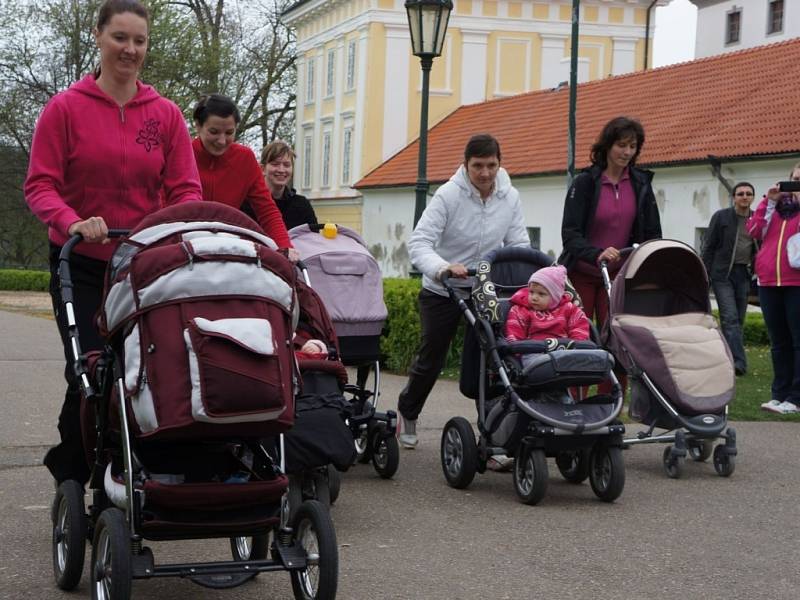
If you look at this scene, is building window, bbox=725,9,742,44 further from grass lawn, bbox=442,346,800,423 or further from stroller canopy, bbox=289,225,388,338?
stroller canopy, bbox=289,225,388,338

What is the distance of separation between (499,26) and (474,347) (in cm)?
4494

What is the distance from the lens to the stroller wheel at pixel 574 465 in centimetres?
799

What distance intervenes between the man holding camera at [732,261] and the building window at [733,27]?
49640 millimetres

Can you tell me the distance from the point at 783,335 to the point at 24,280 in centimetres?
4030

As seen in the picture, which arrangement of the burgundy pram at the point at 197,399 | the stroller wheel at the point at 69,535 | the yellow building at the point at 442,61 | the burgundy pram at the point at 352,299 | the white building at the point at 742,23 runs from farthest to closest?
1. the white building at the point at 742,23
2. the yellow building at the point at 442,61
3. the burgundy pram at the point at 352,299
4. the stroller wheel at the point at 69,535
5. the burgundy pram at the point at 197,399

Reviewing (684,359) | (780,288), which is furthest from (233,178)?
(780,288)

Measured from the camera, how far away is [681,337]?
27.8 ft

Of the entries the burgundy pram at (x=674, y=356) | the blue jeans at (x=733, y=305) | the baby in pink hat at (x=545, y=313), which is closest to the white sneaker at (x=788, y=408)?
the burgundy pram at (x=674, y=356)

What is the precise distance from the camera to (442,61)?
2016 inches

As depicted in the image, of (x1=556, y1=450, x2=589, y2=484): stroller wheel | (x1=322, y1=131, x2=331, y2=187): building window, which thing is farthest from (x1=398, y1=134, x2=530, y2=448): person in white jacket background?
(x1=322, y1=131, x2=331, y2=187): building window

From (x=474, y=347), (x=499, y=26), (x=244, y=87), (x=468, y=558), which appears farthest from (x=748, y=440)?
(x=244, y=87)

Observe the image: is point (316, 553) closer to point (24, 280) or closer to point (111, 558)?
point (111, 558)

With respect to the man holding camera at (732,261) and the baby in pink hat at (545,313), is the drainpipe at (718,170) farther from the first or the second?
the baby in pink hat at (545,313)

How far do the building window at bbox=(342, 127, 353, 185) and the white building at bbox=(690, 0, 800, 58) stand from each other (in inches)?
680
